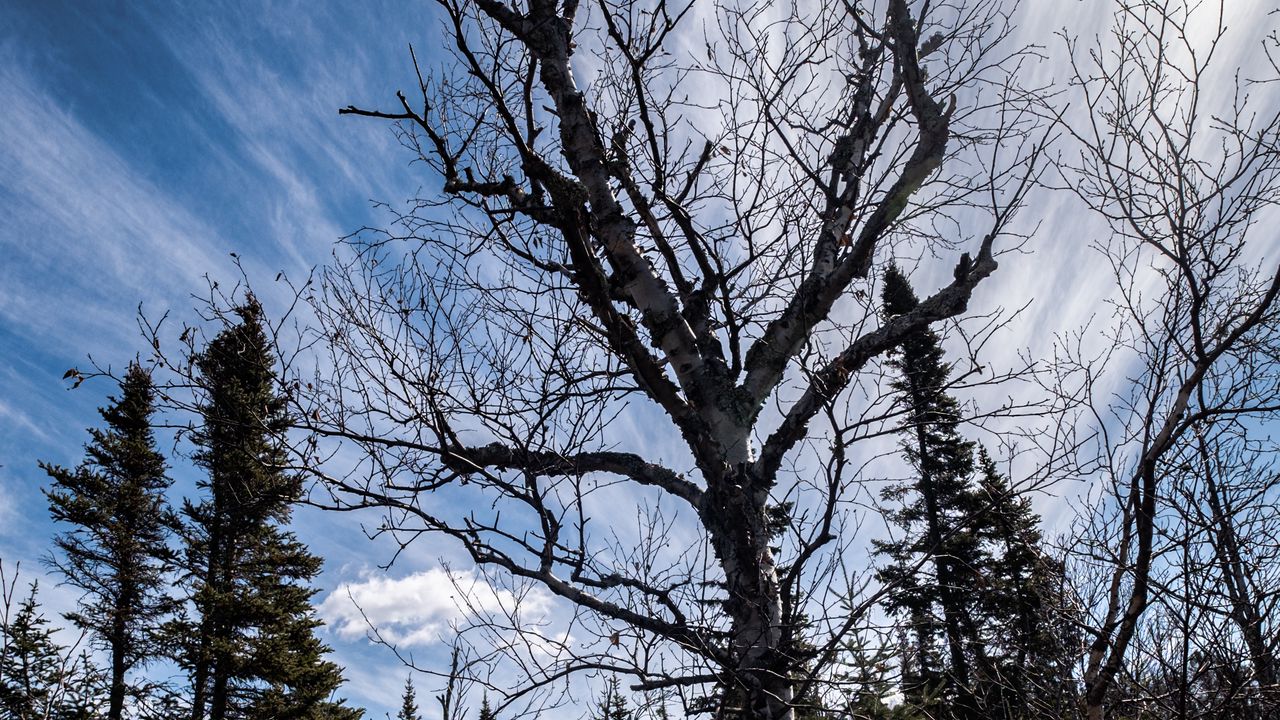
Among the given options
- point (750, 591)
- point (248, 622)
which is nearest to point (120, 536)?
point (248, 622)

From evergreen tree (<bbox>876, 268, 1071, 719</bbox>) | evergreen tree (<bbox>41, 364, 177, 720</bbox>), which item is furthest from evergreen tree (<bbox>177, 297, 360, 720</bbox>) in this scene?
evergreen tree (<bbox>876, 268, 1071, 719</bbox>)

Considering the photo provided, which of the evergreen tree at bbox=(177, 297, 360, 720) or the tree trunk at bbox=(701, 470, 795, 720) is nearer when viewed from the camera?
the tree trunk at bbox=(701, 470, 795, 720)

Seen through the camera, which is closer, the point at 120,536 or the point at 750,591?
the point at 750,591

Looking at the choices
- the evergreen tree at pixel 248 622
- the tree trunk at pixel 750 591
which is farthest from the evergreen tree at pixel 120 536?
the tree trunk at pixel 750 591

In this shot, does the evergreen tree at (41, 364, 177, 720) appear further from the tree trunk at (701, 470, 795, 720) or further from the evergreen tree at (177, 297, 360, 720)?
the tree trunk at (701, 470, 795, 720)

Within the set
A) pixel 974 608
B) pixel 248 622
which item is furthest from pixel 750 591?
pixel 248 622

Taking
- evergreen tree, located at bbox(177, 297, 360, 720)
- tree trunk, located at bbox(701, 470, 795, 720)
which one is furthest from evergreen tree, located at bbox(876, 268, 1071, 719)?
evergreen tree, located at bbox(177, 297, 360, 720)

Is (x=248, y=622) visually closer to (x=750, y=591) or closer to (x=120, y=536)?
(x=120, y=536)

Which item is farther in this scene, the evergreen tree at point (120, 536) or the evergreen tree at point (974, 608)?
the evergreen tree at point (120, 536)

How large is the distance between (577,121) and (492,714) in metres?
3.00

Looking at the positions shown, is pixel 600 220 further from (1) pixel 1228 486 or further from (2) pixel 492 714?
(1) pixel 1228 486

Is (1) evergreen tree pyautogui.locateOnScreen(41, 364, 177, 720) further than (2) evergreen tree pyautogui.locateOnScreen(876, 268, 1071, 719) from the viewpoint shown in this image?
Yes

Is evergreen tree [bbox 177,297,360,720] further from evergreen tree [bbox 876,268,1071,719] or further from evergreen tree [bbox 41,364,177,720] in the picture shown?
evergreen tree [bbox 876,268,1071,719]

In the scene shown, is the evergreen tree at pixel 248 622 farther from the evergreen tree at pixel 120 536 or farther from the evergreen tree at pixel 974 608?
the evergreen tree at pixel 974 608
